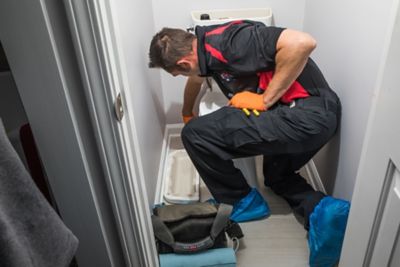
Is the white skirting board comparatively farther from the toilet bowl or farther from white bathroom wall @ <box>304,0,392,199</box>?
the toilet bowl

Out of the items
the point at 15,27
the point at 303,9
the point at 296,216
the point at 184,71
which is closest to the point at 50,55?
the point at 15,27

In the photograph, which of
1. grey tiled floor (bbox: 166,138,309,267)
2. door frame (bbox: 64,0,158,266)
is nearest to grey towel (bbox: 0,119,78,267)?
door frame (bbox: 64,0,158,266)

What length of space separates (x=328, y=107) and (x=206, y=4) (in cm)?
97

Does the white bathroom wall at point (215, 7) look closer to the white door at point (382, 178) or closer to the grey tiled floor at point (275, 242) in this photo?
the grey tiled floor at point (275, 242)

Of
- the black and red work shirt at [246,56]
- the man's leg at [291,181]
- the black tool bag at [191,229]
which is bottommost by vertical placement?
the man's leg at [291,181]

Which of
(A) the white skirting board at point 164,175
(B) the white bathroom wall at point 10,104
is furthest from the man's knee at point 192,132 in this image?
(B) the white bathroom wall at point 10,104

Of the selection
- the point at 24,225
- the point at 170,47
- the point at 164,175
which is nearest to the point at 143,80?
the point at 170,47

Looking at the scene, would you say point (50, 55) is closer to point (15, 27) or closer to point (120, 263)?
point (15, 27)

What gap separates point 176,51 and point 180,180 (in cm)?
72

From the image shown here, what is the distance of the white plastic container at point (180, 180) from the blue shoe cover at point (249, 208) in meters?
0.22

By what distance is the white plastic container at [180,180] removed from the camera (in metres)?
1.74

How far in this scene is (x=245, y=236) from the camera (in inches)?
61.5

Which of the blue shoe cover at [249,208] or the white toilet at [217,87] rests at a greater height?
the white toilet at [217,87]

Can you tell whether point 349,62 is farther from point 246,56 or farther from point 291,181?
point 291,181
